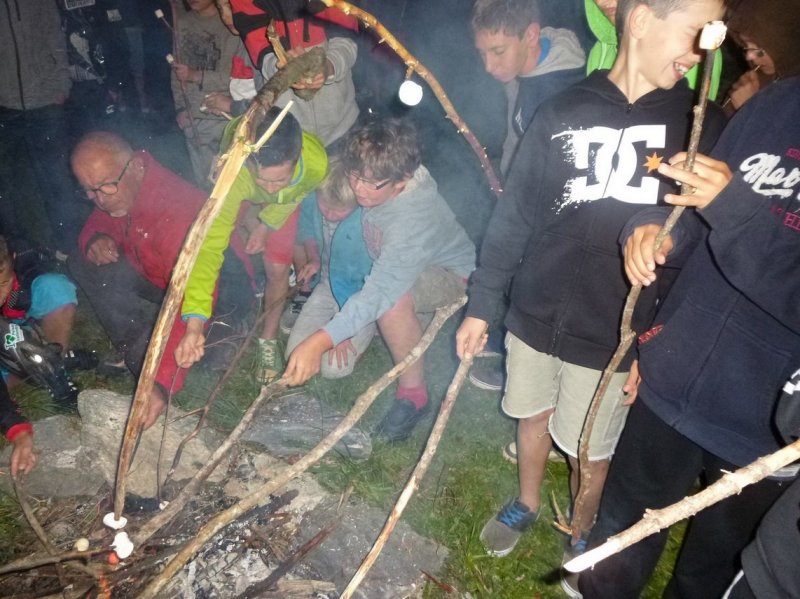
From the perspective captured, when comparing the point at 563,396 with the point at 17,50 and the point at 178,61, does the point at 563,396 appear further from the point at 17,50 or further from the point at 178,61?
the point at 17,50

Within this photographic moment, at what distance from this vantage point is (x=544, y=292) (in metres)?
2.19

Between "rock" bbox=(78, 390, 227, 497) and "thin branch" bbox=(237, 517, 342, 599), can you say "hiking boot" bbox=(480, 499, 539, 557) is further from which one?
"rock" bbox=(78, 390, 227, 497)

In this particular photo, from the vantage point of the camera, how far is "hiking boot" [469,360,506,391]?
157 inches

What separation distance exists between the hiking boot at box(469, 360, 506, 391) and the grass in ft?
0.26

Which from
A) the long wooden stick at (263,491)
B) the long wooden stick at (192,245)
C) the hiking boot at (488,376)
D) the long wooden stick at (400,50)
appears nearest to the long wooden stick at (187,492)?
the long wooden stick at (263,491)

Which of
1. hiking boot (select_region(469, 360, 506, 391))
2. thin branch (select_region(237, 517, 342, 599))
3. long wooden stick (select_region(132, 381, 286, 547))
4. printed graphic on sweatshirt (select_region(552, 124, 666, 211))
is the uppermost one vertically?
printed graphic on sweatshirt (select_region(552, 124, 666, 211))

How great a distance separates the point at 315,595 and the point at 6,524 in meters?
1.87

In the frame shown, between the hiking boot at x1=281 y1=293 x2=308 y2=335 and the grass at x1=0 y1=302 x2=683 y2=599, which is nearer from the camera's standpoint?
the grass at x1=0 y1=302 x2=683 y2=599

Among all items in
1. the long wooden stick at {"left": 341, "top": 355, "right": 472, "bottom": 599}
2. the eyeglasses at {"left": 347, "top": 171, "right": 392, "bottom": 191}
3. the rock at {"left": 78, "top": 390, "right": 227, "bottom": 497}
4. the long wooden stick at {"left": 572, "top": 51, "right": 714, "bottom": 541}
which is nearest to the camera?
the long wooden stick at {"left": 572, "top": 51, "right": 714, "bottom": 541}

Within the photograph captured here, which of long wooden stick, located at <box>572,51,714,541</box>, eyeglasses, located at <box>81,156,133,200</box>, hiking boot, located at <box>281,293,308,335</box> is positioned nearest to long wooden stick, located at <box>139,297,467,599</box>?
long wooden stick, located at <box>572,51,714,541</box>

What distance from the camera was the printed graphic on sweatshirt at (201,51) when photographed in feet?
15.6

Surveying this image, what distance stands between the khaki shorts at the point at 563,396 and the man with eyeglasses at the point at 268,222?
1.48 metres

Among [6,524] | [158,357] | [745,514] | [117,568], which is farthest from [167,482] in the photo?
[745,514]

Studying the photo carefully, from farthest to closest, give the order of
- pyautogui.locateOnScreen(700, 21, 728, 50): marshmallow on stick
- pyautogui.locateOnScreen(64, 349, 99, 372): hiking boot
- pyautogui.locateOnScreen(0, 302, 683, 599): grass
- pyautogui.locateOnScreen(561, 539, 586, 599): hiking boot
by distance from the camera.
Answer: pyautogui.locateOnScreen(64, 349, 99, 372): hiking boot → pyautogui.locateOnScreen(0, 302, 683, 599): grass → pyautogui.locateOnScreen(561, 539, 586, 599): hiking boot → pyautogui.locateOnScreen(700, 21, 728, 50): marshmallow on stick
